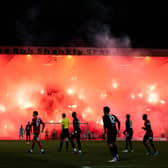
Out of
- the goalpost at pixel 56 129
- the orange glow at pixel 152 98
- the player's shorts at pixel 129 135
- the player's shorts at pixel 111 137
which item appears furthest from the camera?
the orange glow at pixel 152 98

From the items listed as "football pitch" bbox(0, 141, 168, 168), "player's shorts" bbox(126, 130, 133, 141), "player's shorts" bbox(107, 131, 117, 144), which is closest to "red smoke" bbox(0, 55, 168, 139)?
"player's shorts" bbox(126, 130, 133, 141)

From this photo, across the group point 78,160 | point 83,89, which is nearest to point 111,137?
point 78,160

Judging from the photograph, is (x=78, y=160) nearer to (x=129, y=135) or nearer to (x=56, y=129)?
(x=129, y=135)

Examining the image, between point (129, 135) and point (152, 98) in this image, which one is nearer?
point (129, 135)

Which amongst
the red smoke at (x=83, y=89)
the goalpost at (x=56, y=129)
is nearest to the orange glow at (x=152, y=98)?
the red smoke at (x=83, y=89)

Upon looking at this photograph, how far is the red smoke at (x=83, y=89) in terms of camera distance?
139ft

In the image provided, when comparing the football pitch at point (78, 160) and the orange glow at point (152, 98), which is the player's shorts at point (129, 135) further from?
the orange glow at point (152, 98)

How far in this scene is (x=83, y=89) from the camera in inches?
1720

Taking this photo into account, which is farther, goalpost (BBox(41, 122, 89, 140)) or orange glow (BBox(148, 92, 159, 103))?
orange glow (BBox(148, 92, 159, 103))

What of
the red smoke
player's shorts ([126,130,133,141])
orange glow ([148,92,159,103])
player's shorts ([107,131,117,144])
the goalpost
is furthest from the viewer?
orange glow ([148,92,159,103])

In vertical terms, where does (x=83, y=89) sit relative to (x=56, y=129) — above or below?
above

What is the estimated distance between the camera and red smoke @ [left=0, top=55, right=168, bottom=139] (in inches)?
1662

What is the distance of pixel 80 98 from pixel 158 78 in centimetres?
868

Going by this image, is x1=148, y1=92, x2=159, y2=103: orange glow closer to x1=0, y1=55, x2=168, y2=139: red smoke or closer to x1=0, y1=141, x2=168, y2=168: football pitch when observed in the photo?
x1=0, y1=55, x2=168, y2=139: red smoke
